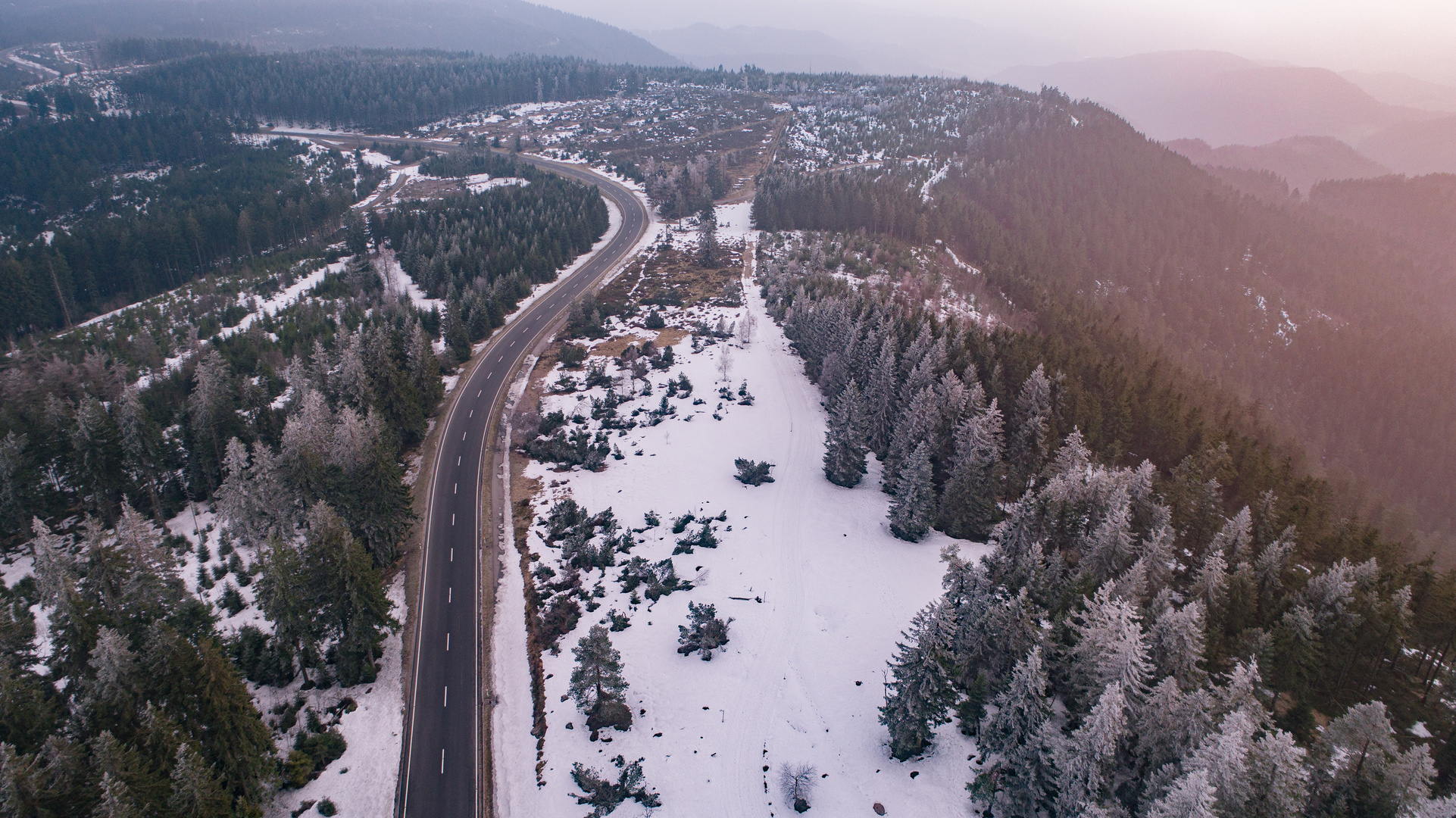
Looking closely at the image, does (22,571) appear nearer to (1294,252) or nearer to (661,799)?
(661,799)

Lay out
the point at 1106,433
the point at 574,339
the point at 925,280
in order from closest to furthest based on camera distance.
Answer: the point at 1106,433, the point at 574,339, the point at 925,280

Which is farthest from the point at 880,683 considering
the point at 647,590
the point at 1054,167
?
the point at 1054,167

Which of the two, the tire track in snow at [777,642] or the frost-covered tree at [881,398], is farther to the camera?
the frost-covered tree at [881,398]

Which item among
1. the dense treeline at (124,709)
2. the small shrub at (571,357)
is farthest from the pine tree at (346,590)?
the small shrub at (571,357)

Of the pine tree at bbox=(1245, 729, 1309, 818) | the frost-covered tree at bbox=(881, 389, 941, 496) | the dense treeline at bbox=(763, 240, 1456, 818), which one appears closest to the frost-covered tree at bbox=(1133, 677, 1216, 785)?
the dense treeline at bbox=(763, 240, 1456, 818)

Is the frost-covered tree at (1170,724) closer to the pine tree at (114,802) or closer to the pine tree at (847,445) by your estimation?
the pine tree at (847,445)

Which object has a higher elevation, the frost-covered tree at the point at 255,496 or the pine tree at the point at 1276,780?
the pine tree at the point at 1276,780
